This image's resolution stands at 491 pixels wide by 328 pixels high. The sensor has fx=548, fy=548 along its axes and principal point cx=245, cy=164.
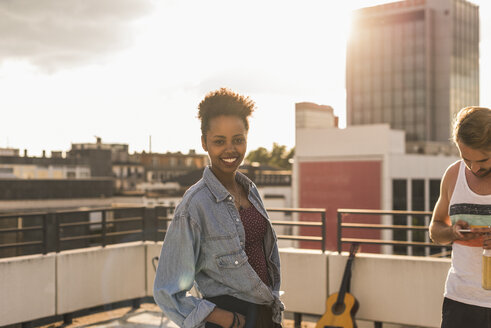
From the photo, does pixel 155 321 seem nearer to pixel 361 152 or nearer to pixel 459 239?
pixel 459 239

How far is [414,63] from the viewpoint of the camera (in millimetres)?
98250

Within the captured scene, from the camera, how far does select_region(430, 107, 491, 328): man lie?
253 cm

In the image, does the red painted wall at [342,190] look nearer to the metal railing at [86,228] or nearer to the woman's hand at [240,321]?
the metal railing at [86,228]

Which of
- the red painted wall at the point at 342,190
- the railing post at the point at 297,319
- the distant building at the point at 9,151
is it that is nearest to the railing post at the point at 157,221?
the railing post at the point at 297,319

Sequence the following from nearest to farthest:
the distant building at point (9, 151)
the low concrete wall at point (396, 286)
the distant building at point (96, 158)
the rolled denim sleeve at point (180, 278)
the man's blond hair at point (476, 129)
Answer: the rolled denim sleeve at point (180, 278) → the man's blond hair at point (476, 129) → the low concrete wall at point (396, 286) → the distant building at point (96, 158) → the distant building at point (9, 151)

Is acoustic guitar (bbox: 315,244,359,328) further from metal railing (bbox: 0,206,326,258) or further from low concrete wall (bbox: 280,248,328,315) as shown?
metal railing (bbox: 0,206,326,258)

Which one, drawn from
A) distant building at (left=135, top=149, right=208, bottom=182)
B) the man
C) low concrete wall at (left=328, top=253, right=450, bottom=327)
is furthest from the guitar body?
distant building at (left=135, top=149, right=208, bottom=182)

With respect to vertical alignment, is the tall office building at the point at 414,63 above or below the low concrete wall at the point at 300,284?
above

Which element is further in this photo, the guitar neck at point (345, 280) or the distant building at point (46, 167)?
the distant building at point (46, 167)

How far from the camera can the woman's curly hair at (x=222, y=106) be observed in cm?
224

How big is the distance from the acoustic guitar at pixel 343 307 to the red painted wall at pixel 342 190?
1636 inches

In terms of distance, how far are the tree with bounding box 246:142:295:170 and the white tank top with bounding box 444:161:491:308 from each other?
112 metres

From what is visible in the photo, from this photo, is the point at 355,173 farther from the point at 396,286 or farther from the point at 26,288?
the point at 26,288

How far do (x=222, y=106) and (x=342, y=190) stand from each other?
159 feet
